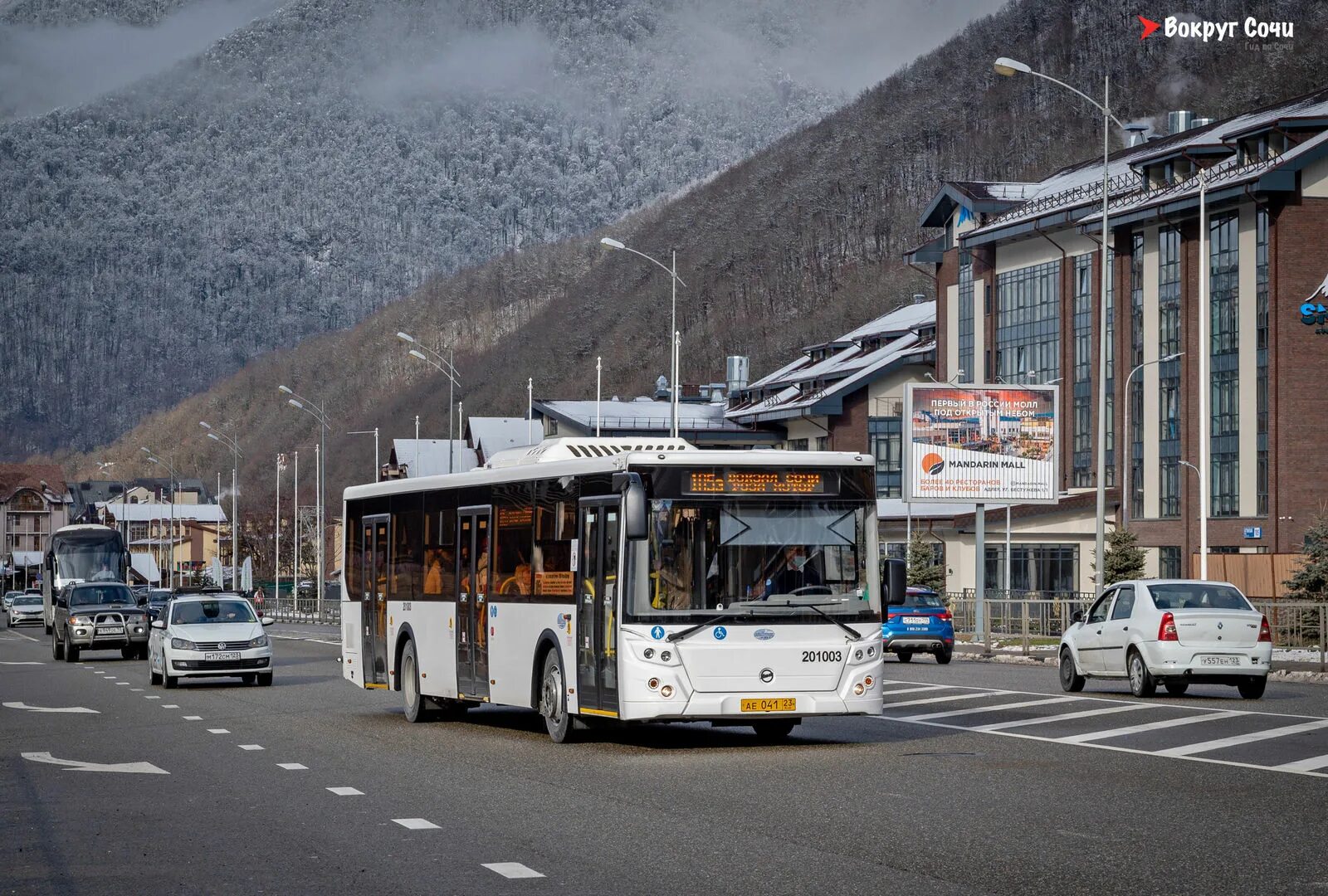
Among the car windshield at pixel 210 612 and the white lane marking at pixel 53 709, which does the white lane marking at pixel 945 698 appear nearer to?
the white lane marking at pixel 53 709

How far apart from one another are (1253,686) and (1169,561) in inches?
2019

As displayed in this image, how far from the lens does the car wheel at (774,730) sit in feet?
63.9

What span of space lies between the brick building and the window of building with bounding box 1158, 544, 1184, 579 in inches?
2.9

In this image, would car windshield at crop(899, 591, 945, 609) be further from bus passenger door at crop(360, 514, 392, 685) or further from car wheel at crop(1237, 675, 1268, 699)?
bus passenger door at crop(360, 514, 392, 685)

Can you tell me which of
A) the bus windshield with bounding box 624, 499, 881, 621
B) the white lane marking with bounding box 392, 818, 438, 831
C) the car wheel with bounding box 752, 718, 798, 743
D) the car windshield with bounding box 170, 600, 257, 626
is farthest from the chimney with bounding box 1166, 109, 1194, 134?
the white lane marking with bounding box 392, 818, 438, 831

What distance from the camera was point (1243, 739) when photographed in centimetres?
1873

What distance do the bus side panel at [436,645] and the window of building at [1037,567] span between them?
56.2 metres

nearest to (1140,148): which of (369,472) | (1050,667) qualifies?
(1050,667)

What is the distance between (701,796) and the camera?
1416cm

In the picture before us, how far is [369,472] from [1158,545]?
369 feet

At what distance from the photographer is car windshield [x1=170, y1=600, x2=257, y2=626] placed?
32.4m

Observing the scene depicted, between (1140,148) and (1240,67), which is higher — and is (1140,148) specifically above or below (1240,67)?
below

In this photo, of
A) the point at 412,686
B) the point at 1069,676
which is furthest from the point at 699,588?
the point at 1069,676

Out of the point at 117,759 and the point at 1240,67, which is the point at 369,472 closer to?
the point at 1240,67
